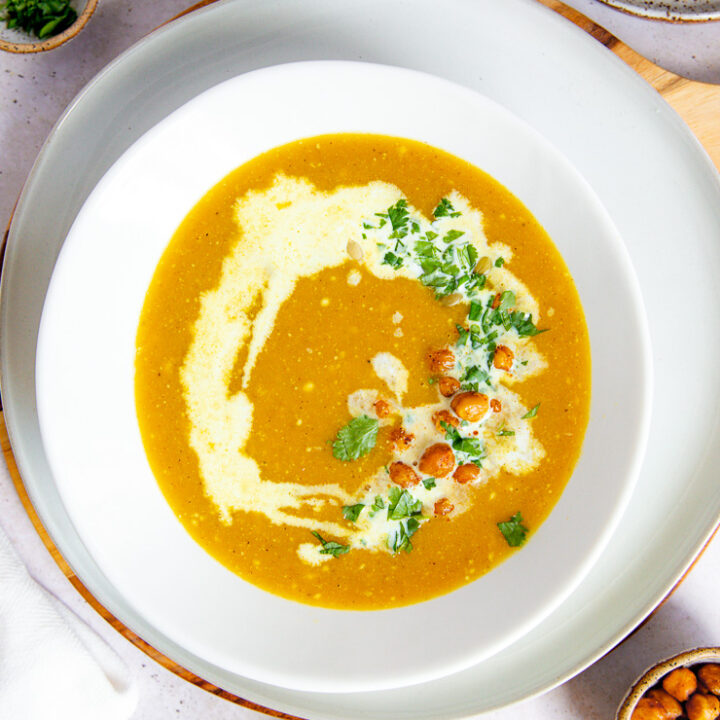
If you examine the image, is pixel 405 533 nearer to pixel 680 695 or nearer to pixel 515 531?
pixel 515 531

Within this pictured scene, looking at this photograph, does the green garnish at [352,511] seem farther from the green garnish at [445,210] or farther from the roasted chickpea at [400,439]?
the green garnish at [445,210]

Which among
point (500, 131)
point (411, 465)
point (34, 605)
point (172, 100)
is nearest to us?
point (500, 131)

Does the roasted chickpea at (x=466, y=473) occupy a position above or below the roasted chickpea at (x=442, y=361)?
below

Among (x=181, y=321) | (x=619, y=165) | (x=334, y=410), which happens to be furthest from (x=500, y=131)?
(x=181, y=321)

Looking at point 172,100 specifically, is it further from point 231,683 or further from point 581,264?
point 231,683

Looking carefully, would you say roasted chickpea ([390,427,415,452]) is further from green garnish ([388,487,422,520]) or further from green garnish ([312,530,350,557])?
green garnish ([312,530,350,557])

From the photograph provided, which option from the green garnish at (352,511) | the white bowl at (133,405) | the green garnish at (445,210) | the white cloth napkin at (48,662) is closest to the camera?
the white bowl at (133,405)

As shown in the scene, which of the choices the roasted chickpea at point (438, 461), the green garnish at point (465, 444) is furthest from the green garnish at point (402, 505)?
the green garnish at point (465, 444)
